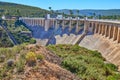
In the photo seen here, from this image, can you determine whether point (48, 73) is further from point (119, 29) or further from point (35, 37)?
point (35, 37)

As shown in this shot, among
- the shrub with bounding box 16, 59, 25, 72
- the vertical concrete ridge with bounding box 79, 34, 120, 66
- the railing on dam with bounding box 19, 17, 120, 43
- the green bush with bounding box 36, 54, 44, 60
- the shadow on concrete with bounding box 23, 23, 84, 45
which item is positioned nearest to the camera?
the shrub with bounding box 16, 59, 25, 72

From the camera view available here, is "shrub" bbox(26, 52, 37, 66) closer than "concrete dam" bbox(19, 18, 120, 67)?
Yes

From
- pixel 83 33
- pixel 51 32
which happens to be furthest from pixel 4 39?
pixel 83 33

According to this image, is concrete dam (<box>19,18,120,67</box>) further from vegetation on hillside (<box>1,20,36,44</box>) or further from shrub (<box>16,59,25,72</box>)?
shrub (<box>16,59,25,72</box>)

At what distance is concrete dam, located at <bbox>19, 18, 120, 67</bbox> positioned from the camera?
64.4 m

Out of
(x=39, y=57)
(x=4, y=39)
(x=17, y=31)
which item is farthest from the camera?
(x=17, y=31)

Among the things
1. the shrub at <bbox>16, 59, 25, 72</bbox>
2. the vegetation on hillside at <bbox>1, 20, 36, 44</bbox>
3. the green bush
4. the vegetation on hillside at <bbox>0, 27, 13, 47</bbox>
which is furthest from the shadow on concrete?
the shrub at <bbox>16, 59, 25, 72</bbox>

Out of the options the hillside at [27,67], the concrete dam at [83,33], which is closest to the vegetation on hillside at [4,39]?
the concrete dam at [83,33]

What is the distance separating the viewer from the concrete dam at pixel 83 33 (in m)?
64.4

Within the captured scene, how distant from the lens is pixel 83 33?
284 feet

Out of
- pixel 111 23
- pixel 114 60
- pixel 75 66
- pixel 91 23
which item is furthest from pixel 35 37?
pixel 75 66

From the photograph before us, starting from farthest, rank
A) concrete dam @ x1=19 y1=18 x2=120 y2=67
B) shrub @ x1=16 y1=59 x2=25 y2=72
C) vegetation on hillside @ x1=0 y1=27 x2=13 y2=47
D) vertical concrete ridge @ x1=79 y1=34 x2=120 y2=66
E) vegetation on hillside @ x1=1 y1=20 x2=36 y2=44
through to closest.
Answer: vegetation on hillside @ x1=1 y1=20 x2=36 y2=44, vegetation on hillside @ x1=0 y1=27 x2=13 y2=47, concrete dam @ x1=19 y1=18 x2=120 y2=67, vertical concrete ridge @ x1=79 y1=34 x2=120 y2=66, shrub @ x1=16 y1=59 x2=25 y2=72

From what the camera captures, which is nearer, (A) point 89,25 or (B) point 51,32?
(A) point 89,25

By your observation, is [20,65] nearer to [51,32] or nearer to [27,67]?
[27,67]
